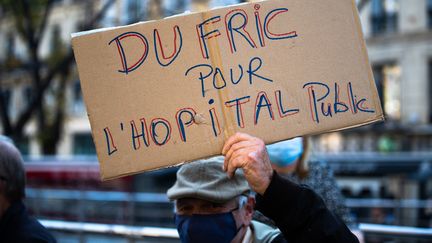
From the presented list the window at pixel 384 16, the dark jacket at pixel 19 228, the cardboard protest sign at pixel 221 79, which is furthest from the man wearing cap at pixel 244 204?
the window at pixel 384 16

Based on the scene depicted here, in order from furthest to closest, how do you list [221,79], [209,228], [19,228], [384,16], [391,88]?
[384,16]
[391,88]
[19,228]
[209,228]
[221,79]

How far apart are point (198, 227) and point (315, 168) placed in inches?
56.8

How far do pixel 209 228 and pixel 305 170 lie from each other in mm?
1320

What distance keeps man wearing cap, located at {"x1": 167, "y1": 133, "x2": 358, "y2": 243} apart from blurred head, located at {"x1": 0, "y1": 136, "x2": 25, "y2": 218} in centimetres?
85

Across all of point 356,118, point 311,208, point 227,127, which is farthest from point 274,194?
point 356,118

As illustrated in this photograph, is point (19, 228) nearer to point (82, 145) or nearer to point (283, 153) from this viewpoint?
point (283, 153)

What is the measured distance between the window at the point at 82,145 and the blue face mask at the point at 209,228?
33490 mm

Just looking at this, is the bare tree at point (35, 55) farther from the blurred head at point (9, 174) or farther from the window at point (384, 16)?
the window at point (384, 16)

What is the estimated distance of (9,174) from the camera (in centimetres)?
279

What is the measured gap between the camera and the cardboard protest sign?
210 cm

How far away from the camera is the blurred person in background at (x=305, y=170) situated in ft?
11.1

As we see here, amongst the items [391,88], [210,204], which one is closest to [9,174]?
[210,204]

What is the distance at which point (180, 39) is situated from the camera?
6.98 ft

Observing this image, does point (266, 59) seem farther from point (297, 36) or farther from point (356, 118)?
point (356, 118)
